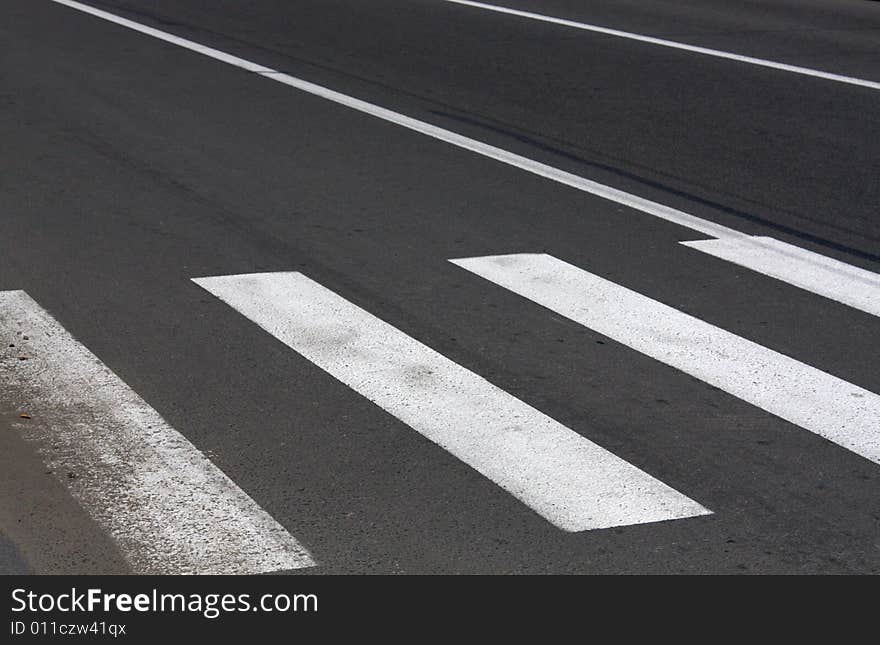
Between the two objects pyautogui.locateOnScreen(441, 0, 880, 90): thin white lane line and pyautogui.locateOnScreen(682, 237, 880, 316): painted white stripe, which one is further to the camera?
pyautogui.locateOnScreen(441, 0, 880, 90): thin white lane line

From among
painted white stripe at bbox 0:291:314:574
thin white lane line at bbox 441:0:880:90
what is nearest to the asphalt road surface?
painted white stripe at bbox 0:291:314:574

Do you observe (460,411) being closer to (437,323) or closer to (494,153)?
(437,323)

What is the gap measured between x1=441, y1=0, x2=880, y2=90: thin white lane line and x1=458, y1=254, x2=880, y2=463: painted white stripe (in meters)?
6.57

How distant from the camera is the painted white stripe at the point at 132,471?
4039mm

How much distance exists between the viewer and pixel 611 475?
4613 millimetres

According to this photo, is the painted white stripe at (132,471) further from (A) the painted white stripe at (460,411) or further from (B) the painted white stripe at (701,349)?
(B) the painted white stripe at (701,349)

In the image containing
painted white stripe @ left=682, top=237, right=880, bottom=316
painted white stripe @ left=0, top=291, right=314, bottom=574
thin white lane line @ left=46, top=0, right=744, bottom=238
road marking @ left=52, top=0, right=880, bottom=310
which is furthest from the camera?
thin white lane line @ left=46, top=0, right=744, bottom=238

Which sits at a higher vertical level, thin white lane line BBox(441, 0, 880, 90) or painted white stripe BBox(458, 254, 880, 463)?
thin white lane line BBox(441, 0, 880, 90)

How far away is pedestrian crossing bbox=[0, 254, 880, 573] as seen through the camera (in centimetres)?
424

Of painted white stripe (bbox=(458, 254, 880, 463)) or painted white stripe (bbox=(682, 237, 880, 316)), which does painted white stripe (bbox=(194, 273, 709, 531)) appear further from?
painted white stripe (bbox=(682, 237, 880, 316))

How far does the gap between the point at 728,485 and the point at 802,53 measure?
34.3 ft

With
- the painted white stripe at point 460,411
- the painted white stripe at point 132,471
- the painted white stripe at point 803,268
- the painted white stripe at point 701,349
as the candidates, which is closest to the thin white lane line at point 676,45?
the painted white stripe at point 803,268

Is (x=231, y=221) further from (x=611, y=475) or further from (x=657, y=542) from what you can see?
(x=657, y=542)
